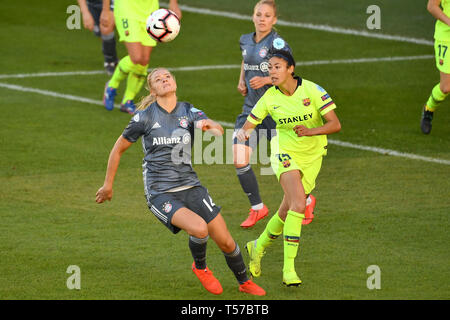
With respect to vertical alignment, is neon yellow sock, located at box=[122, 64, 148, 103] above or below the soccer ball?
below

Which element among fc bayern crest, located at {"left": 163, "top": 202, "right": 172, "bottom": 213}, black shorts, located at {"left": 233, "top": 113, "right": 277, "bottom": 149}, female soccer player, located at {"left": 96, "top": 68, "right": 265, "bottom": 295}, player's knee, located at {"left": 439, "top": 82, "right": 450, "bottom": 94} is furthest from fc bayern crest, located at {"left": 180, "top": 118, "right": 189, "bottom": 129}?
player's knee, located at {"left": 439, "top": 82, "right": 450, "bottom": 94}

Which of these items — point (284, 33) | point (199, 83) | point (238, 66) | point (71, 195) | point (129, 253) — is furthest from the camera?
point (284, 33)

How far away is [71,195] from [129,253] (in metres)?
2.22

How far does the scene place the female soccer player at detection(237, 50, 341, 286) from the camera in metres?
8.80

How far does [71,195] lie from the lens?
1138 centimetres

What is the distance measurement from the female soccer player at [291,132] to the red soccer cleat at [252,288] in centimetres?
48

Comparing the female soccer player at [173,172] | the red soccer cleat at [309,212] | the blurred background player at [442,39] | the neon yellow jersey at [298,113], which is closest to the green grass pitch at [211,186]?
the red soccer cleat at [309,212]

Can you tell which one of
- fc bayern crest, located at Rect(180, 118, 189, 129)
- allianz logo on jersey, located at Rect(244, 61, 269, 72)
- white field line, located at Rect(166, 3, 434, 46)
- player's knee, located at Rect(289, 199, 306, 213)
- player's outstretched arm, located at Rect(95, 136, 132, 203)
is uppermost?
white field line, located at Rect(166, 3, 434, 46)

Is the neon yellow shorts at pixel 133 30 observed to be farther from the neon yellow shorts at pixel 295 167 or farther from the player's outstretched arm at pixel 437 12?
the neon yellow shorts at pixel 295 167

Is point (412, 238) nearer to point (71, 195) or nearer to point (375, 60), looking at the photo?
point (71, 195)

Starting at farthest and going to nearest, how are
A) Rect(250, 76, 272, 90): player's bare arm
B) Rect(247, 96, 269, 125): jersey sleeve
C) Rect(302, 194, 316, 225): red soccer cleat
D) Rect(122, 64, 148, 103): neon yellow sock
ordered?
Rect(122, 64, 148, 103): neon yellow sock
Rect(302, 194, 316, 225): red soccer cleat
Rect(250, 76, 272, 90): player's bare arm
Rect(247, 96, 269, 125): jersey sleeve

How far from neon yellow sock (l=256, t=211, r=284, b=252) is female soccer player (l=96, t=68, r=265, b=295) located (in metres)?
0.67

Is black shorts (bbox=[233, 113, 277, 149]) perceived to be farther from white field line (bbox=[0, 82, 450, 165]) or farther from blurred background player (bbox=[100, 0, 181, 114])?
blurred background player (bbox=[100, 0, 181, 114])

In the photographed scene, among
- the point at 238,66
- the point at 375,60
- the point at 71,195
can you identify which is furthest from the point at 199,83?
the point at 71,195
